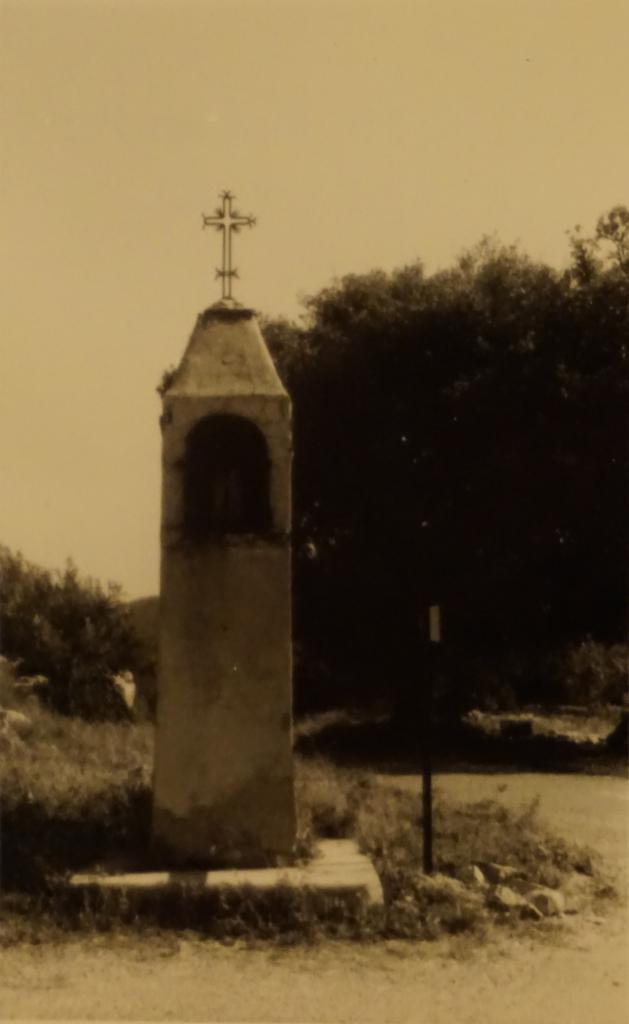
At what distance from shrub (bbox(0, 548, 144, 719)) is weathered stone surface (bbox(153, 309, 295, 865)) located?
13.0 metres

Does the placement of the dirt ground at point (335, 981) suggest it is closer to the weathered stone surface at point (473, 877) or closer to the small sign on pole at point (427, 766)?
the weathered stone surface at point (473, 877)

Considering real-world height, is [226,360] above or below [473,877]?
above

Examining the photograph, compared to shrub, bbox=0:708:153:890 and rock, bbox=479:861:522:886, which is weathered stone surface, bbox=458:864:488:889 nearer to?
rock, bbox=479:861:522:886

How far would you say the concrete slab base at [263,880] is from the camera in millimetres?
8023

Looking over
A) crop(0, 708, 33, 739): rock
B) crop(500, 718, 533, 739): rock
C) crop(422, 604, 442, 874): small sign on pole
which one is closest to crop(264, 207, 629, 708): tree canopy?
crop(500, 718, 533, 739): rock

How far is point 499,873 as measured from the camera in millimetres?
9016

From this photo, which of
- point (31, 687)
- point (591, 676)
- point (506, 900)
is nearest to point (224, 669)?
point (506, 900)

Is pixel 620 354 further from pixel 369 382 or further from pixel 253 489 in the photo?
pixel 253 489

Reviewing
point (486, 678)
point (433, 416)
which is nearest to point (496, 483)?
point (433, 416)

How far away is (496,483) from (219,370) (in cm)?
1063

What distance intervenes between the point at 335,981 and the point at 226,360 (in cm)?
475

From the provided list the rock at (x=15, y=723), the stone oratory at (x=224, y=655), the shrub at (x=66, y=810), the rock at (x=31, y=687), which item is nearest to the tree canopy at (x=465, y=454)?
the rock at (x=31, y=687)

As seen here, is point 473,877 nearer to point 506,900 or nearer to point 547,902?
point 506,900

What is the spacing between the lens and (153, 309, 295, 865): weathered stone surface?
8.71 meters
